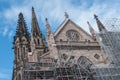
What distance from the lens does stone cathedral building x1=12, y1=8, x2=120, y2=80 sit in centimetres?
2348

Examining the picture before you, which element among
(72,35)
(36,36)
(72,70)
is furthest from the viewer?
(36,36)

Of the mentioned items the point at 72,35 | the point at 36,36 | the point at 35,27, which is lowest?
the point at 72,35

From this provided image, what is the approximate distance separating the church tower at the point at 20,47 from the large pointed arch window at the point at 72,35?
682 cm

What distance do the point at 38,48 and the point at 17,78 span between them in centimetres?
470

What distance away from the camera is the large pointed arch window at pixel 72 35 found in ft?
93.7

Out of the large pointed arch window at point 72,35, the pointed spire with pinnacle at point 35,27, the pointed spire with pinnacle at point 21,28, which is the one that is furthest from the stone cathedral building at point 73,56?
the pointed spire with pinnacle at point 21,28

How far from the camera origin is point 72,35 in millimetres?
28875

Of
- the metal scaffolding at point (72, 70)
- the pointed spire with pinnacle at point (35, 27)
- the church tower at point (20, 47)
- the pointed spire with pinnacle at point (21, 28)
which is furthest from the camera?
the pointed spire with pinnacle at point (21, 28)

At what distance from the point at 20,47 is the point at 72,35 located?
30.3ft

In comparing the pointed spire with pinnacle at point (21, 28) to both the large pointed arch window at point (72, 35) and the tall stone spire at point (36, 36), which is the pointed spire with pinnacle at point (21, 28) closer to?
the tall stone spire at point (36, 36)

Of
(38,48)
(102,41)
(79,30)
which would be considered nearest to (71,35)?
(79,30)

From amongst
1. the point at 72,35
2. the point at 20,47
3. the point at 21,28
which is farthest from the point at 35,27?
the point at 72,35

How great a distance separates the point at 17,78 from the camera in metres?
31.2

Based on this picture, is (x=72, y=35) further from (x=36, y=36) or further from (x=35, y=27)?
(x=35, y=27)
